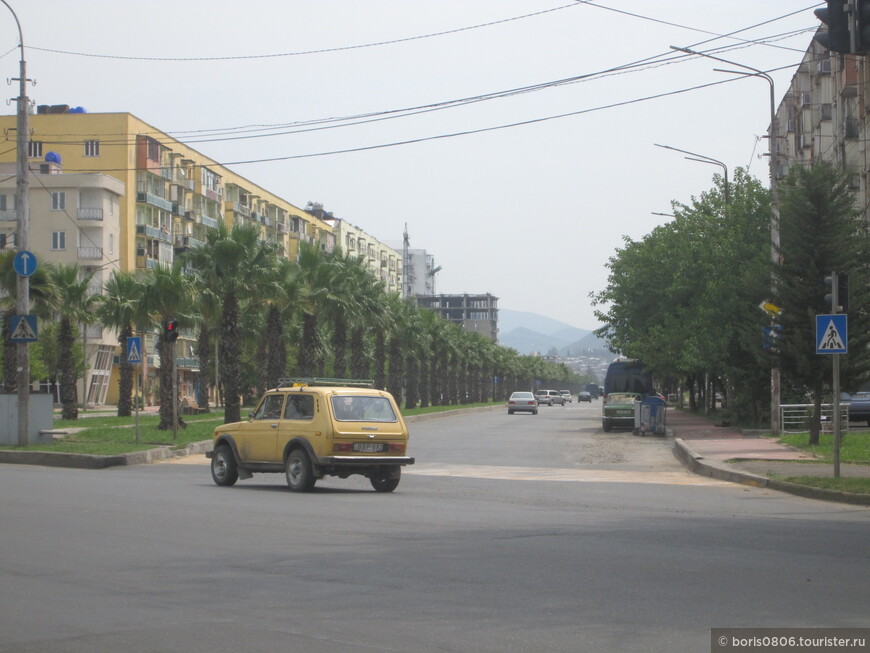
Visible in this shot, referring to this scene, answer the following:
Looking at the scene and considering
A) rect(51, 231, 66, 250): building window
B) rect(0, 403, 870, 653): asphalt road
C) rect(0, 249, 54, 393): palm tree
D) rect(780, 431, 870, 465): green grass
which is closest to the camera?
rect(0, 403, 870, 653): asphalt road

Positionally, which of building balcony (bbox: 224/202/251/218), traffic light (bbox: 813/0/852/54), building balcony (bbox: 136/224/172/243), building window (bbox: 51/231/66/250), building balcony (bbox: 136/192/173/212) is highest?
building balcony (bbox: 224/202/251/218)

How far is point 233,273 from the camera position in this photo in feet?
131

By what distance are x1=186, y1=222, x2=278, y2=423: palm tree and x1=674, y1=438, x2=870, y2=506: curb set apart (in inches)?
701

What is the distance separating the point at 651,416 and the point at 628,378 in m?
17.1

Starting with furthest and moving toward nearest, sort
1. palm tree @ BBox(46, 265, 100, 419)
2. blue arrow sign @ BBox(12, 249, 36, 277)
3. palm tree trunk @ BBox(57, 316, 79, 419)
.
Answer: palm tree trunk @ BBox(57, 316, 79, 419) → palm tree @ BBox(46, 265, 100, 419) → blue arrow sign @ BBox(12, 249, 36, 277)

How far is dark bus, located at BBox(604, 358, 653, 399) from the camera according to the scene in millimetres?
59625

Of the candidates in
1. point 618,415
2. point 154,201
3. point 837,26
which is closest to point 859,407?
point 618,415

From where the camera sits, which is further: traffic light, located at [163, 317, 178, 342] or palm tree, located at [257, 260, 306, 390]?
palm tree, located at [257, 260, 306, 390]

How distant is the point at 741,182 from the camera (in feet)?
157

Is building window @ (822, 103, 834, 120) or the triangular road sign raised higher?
building window @ (822, 103, 834, 120)

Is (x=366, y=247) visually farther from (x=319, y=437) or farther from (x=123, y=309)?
(x=319, y=437)

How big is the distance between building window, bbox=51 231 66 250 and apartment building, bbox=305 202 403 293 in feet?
194

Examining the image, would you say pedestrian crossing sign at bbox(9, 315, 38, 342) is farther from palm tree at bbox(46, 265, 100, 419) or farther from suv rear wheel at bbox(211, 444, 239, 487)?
palm tree at bbox(46, 265, 100, 419)

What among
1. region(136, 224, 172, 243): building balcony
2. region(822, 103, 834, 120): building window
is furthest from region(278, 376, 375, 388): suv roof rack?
region(136, 224, 172, 243): building balcony
